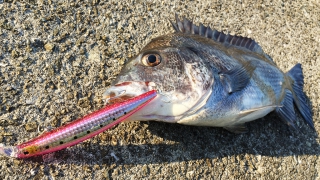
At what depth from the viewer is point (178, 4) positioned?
286 centimetres

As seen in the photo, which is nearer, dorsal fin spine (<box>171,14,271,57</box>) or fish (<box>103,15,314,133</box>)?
fish (<box>103,15,314,133</box>)

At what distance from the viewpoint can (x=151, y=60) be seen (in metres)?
1.88

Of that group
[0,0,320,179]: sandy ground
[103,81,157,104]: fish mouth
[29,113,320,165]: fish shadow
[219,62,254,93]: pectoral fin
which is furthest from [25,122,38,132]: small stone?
[219,62,254,93]: pectoral fin

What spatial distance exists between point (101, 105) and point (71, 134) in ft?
2.09

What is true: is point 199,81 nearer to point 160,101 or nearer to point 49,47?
point 160,101

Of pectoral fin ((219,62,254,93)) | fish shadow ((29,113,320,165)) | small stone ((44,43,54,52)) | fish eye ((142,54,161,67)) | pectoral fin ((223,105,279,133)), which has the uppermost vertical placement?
small stone ((44,43,54,52))

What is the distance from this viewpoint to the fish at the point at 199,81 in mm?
1810

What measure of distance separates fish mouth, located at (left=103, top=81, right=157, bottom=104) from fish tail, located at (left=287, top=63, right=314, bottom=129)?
1756mm

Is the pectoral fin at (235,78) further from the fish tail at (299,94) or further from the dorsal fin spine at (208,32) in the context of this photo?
the fish tail at (299,94)

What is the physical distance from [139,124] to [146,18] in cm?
101

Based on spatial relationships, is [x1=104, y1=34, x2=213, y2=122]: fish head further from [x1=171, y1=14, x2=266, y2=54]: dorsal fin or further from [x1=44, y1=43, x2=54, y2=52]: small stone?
[x1=44, y1=43, x2=54, y2=52]: small stone

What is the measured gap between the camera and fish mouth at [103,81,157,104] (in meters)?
1.71

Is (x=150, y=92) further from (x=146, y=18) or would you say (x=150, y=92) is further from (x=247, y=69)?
(x=146, y=18)

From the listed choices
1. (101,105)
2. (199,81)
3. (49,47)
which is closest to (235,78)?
(199,81)
